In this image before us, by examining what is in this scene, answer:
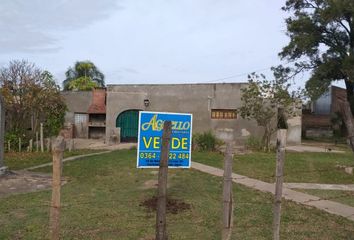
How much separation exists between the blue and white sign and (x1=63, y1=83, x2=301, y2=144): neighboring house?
1952 cm

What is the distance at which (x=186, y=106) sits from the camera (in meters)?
27.8

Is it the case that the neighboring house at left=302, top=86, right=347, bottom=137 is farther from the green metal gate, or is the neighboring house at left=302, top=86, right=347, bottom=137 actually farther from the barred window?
the barred window

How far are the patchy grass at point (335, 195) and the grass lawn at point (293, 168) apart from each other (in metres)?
1.22

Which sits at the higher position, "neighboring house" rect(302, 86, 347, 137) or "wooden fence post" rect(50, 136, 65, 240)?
"neighboring house" rect(302, 86, 347, 137)

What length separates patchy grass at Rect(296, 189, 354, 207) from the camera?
1039 centimetres

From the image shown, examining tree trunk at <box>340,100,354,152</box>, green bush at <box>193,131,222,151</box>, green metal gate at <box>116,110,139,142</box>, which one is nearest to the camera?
tree trunk at <box>340,100,354,152</box>

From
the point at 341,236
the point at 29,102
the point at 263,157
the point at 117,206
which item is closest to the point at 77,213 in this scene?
the point at 117,206

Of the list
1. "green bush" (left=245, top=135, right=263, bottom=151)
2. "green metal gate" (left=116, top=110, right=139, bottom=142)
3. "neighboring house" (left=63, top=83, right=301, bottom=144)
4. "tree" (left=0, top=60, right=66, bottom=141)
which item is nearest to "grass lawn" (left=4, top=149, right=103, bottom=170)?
"tree" (left=0, top=60, right=66, bottom=141)

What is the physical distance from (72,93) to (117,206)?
26941 mm

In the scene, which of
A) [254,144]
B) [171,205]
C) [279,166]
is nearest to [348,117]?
[279,166]

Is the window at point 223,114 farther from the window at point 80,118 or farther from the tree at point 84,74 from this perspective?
the tree at point 84,74

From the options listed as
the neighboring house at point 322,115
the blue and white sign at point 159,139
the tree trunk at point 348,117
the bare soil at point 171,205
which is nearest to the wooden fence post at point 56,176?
the blue and white sign at point 159,139

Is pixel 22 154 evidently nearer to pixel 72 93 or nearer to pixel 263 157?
pixel 263 157

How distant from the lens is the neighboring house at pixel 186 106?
2684 centimetres
